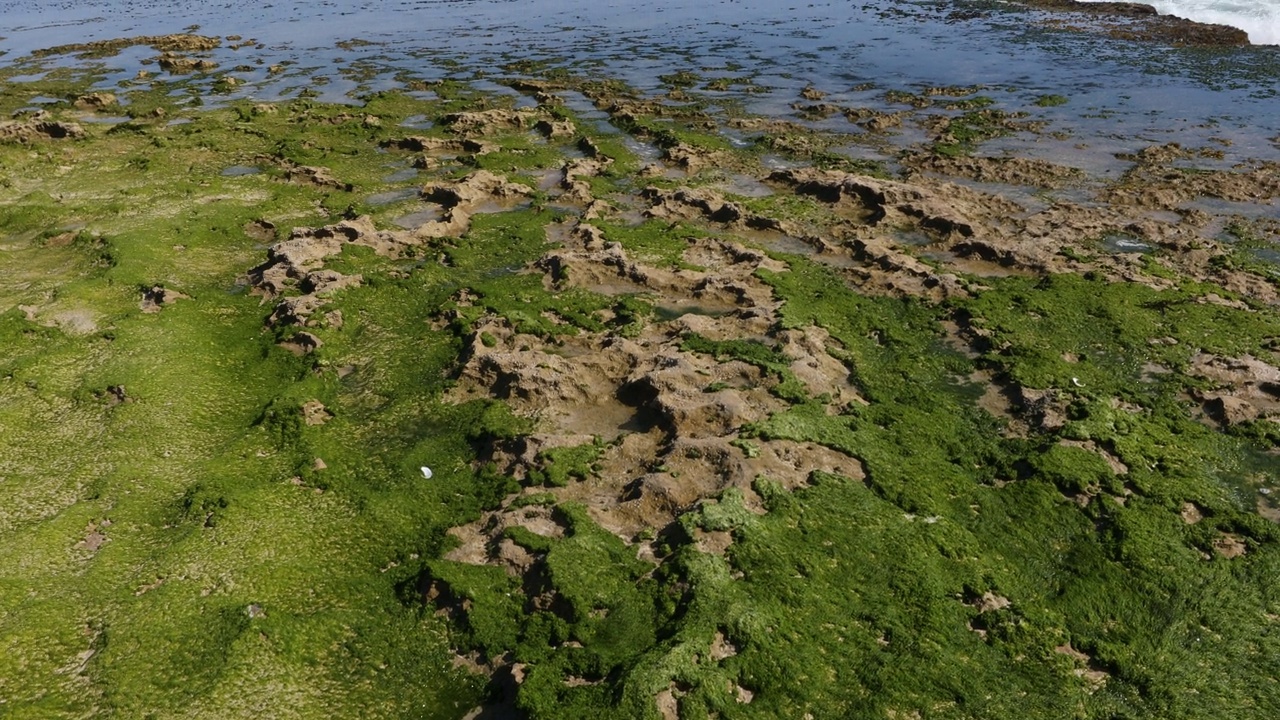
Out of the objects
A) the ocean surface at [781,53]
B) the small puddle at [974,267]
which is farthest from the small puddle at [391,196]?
the small puddle at [974,267]

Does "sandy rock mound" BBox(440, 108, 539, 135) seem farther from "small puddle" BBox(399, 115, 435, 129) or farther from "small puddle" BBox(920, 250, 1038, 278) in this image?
"small puddle" BBox(920, 250, 1038, 278)

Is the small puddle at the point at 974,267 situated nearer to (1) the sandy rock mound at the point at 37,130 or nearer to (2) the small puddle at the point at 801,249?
(2) the small puddle at the point at 801,249

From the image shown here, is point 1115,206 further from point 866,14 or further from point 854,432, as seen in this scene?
point 866,14

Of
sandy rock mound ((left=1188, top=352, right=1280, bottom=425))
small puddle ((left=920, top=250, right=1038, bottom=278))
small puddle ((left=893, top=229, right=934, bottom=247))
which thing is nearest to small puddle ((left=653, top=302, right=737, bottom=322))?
small puddle ((left=920, top=250, right=1038, bottom=278))

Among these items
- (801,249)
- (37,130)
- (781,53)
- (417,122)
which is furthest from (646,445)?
(781,53)

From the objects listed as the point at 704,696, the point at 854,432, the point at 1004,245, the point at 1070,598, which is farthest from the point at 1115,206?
the point at 704,696

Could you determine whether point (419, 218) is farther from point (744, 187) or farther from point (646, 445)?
point (646, 445)

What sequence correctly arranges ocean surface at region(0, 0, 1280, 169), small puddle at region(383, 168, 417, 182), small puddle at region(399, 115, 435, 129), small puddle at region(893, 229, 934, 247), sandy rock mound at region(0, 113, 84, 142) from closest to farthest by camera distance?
small puddle at region(893, 229, 934, 247), small puddle at region(383, 168, 417, 182), sandy rock mound at region(0, 113, 84, 142), ocean surface at region(0, 0, 1280, 169), small puddle at region(399, 115, 435, 129)
